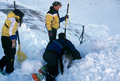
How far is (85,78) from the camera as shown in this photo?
7.31ft

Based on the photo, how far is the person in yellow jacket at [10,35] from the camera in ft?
8.20

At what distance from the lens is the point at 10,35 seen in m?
2.51

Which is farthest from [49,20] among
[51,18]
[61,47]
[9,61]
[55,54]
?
[9,61]

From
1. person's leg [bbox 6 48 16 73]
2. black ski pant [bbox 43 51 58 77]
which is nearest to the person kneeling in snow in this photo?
black ski pant [bbox 43 51 58 77]

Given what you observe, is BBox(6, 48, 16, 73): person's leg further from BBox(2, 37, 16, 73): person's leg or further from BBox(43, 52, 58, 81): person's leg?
BBox(43, 52, 58, 81): person's leg

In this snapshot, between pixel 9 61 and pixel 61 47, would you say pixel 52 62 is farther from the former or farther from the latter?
pixel 9 61

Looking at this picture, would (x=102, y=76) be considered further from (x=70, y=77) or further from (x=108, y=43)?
(x=108, y=43)

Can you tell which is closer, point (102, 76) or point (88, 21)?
point (102, 76)

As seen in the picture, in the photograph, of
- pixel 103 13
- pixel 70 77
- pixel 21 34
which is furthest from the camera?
pixel 103 13

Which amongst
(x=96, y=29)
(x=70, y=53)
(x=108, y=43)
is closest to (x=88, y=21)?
(x=96, y=29)

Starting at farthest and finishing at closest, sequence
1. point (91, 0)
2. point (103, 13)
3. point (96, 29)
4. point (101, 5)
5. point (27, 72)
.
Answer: point (91, 0) → point (101, 5) → point (103, 13) → point (96, 29) → point (27, 72)

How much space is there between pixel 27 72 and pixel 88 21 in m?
9.66

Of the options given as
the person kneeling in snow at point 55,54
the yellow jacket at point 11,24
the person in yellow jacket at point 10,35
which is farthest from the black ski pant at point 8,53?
the person kneeling in snow at point 55,54

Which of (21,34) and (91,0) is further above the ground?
(91,0)
